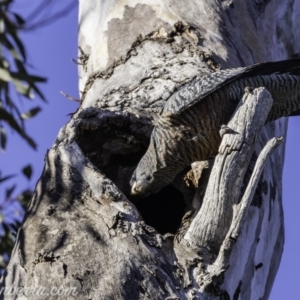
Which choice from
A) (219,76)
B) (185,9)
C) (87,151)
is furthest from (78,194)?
(185,9)

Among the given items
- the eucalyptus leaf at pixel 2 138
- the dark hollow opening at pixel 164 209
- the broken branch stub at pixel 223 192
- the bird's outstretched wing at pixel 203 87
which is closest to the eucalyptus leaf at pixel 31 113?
the eucalyptus leaf at pixel 2 138

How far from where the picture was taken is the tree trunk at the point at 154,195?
1929 millimetres

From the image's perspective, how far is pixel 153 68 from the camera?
8.94 ft

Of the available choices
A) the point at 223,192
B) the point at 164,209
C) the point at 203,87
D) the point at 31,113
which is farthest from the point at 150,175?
the point at 31,113

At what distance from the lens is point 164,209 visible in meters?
2.63

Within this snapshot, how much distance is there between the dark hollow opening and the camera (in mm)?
2559

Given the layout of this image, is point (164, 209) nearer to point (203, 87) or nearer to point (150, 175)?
point (150, 175)

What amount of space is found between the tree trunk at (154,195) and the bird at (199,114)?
8 cm

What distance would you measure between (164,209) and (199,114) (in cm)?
45

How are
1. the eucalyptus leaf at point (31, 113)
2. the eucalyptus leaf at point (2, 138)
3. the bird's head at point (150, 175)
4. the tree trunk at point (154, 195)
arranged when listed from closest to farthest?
the tree trunk at point (154, 195) < the bird's head at point (150, 175) < the eucalyptus leaf at point (31, 113) < the eucalyptus leaf at point (2, 138)

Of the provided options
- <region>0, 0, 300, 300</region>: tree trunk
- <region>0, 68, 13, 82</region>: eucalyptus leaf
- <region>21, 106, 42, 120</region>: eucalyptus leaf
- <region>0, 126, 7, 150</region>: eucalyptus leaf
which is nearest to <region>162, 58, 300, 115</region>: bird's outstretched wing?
<region>0, 0, 300, 300</region>: tree trunk

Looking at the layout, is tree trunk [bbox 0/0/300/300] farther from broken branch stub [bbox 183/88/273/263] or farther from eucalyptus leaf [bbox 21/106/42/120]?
eucalyptus leaf [bbox 21/106/42/120]

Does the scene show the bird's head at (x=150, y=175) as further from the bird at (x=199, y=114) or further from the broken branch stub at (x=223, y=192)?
the broken branch stub at (x=223, y=192)

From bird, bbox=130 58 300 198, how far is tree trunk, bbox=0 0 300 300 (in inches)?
3.2
